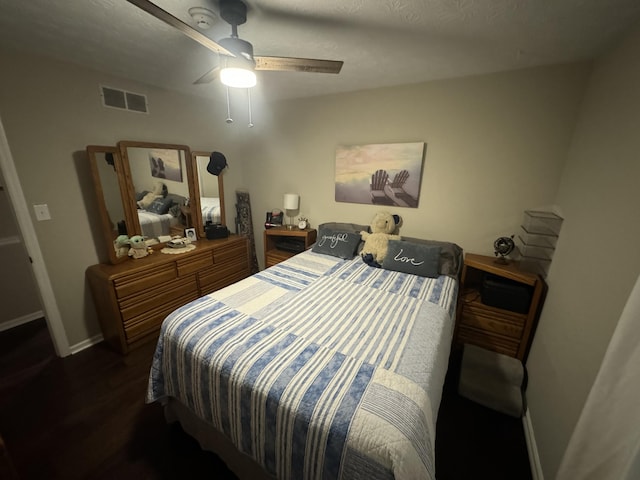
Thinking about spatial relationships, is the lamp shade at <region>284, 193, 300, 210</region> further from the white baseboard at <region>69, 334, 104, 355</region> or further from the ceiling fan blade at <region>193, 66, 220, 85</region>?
the white baseboard at <region>69, 334, 104, 355</region>

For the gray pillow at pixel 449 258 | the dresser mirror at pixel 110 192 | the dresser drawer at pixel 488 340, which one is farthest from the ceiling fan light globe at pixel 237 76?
the dresser drawer at pixel 488 340

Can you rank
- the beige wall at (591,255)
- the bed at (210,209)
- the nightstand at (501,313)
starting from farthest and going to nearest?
the bed at (210,209), the nightstand at (501,313), the beige wall at (591,255)

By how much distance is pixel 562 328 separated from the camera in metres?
1.39

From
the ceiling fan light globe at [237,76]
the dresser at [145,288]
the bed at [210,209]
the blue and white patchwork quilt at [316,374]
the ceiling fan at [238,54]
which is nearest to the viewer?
the blue and white patchwork quilt at [316,374]

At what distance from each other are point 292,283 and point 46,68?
237 centimetres

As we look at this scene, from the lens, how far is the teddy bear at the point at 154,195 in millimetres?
2402

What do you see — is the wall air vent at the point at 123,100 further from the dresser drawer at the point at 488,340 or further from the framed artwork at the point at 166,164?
the dresser drawer at the point at 488,340

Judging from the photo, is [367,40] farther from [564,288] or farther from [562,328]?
[562,328]

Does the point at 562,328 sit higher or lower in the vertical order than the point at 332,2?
lower

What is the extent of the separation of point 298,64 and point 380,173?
1442mm

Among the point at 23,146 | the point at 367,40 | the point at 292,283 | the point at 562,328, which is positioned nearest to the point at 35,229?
the point at 23,146

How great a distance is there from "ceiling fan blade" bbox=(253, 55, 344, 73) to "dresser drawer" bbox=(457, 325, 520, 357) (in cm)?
215

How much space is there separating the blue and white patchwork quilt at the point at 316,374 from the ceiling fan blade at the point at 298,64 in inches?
54.3

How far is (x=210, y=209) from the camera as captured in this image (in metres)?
3.07
